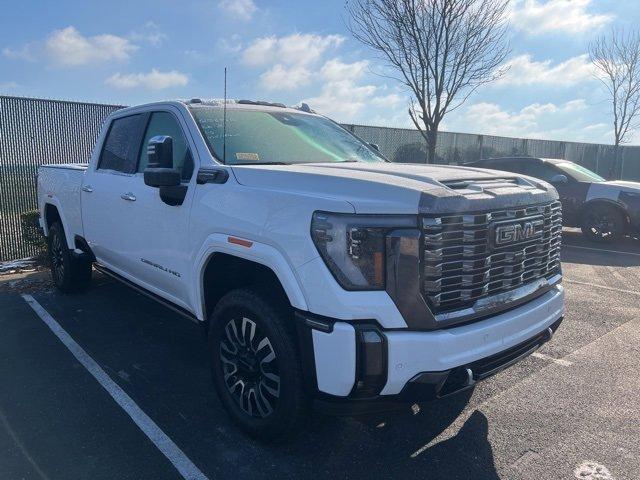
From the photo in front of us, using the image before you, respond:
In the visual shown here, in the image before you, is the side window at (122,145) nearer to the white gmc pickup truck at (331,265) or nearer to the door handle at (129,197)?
the door handle at (129,197)

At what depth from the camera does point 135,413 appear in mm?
3496

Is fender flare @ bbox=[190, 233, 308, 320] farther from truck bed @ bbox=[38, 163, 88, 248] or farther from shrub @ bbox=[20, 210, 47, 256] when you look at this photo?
shrub @ bbox=[20, 210, 47, 256]

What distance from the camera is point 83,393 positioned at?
149 inches

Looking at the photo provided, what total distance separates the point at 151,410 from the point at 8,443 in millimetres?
825

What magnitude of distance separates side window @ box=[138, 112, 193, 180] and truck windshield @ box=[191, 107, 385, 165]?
0.20 metres

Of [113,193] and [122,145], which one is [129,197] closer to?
[113,193]

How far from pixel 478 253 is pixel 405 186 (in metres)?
0.52

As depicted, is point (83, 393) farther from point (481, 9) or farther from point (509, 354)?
point (481, 9)

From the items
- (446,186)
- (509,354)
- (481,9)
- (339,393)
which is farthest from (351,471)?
(481,9)

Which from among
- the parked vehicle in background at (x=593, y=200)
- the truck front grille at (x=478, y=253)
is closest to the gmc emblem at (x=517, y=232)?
the truck front grille at (x=478, y=253)

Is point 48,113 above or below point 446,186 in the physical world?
above

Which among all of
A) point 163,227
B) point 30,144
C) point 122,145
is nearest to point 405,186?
point 163,227

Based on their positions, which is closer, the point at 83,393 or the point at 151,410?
the point at 151,410

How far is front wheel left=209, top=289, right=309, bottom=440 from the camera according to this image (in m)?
2.75
